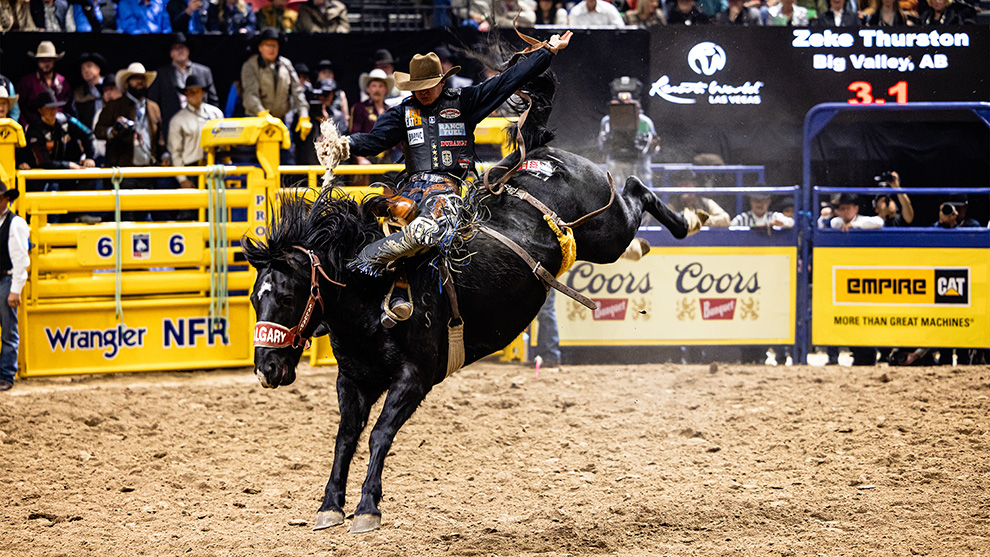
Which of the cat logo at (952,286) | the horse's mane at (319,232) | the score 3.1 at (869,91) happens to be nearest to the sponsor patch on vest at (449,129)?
the horse's mane at (319,232)

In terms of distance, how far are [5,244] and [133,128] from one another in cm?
180

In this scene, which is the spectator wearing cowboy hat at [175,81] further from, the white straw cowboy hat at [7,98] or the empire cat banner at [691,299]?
the empire cat banner at [691,299]

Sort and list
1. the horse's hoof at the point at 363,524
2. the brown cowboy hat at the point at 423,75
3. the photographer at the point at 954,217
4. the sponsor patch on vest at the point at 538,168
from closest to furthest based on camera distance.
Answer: the horse's hoof at the point at 363,524 → the brown cowboy hat at the point at 423,75 → the sponsor patch on vest at the point at 538,168 → the photographer at the point at 954,217

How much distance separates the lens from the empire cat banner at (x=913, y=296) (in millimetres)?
9242

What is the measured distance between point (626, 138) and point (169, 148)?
4.30 meters

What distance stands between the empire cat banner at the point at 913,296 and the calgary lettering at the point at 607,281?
1.70 meters

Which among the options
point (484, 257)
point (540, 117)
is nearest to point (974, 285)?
point (540, 117)

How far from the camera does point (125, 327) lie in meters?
8.91

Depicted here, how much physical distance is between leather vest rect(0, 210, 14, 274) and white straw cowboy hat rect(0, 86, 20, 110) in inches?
50.2

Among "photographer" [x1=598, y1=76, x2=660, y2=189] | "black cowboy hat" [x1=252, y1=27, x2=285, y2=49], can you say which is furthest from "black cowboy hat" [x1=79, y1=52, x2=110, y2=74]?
"photographer" [x1=598, y1=76, x2=660, y2=189]

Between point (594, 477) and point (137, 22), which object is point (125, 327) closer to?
point (137, 22)

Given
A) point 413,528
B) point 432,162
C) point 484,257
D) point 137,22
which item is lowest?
point 413,528

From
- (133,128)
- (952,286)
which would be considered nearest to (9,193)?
(133,128)

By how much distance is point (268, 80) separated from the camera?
33.4 feet
